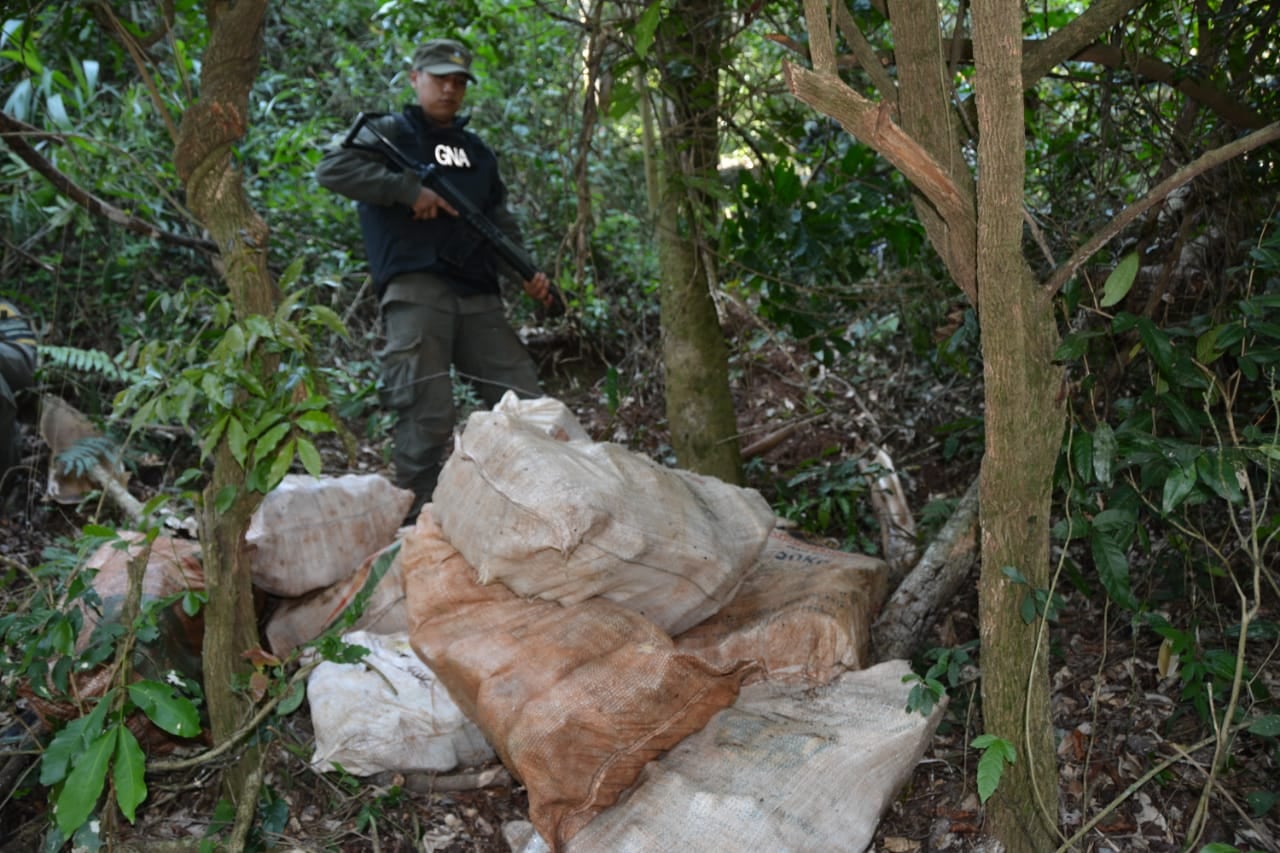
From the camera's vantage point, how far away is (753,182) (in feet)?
10.6

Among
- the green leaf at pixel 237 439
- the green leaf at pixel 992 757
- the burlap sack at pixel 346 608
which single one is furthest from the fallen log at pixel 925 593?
the green leaf at pixel 237 439

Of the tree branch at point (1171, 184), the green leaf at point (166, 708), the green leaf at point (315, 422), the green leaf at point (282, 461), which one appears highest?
the tree branch at point (1171, 184)

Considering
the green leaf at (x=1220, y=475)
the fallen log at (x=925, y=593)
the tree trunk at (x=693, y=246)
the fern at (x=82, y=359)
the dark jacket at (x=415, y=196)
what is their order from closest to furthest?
the green leaf at (x=1220, y=475) → the fallen log at (x=925, y=593) → the tree trunk at (x=693, y=246) → the dark jacket at (x=415, y=196) → the fern at (x=82, y=359)

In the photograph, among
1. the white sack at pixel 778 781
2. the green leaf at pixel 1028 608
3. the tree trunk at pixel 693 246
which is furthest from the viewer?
the tree trunk at pixel 693 246

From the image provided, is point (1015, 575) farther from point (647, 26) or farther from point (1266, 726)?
point (647, 26)

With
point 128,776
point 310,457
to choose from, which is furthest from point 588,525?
point 128,776

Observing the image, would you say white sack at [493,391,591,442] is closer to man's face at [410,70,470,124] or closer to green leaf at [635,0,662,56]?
green leaf at [635,0,662,56]

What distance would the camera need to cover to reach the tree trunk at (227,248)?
236 centimetres

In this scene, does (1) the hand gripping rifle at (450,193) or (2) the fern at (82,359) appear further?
(2) the fern at (82,359)

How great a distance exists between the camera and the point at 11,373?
4.14 m

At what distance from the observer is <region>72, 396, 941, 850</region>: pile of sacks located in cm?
212

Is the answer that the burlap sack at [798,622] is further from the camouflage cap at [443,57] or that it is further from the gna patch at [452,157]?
the camouflage cap at [443,57]

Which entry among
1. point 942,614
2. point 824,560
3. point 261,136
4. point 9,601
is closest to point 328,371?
point 9,601

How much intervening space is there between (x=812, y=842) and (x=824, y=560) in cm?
86
